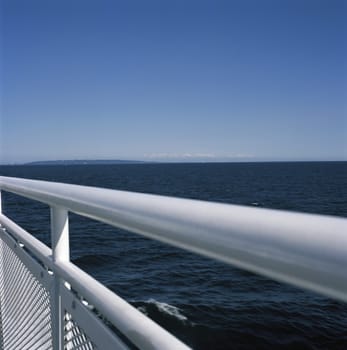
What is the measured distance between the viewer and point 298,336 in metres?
11.1

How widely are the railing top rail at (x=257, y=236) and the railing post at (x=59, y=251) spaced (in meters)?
0.74

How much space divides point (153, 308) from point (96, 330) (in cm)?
1167

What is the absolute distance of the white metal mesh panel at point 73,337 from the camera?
1.33m

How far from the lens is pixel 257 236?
0.54 metres

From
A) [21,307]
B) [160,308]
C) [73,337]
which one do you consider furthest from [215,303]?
[73,337]

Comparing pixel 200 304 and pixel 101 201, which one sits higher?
pixel 101 201

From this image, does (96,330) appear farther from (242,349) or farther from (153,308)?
(153,308)

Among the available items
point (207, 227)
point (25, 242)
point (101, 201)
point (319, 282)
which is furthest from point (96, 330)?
point (25, 242)

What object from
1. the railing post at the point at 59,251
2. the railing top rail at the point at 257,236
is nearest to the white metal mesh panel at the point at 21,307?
the railing post at the point at 59,251

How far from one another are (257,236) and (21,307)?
2.12m

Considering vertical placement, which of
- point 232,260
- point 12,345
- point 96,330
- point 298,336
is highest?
point 232,260

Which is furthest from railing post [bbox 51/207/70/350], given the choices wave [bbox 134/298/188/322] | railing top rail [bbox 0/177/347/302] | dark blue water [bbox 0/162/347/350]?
wave [bbox 134/298/188/322]

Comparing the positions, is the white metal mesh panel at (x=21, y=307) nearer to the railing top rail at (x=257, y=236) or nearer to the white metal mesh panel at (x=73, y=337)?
the white metal mesh panel at (x=73, y=337)

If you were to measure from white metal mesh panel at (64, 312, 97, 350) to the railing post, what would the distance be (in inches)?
0.9
